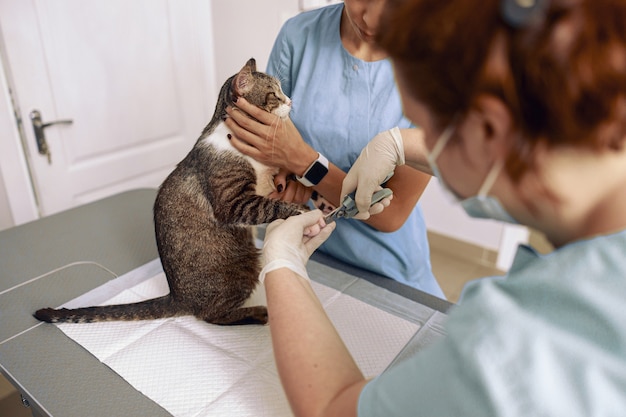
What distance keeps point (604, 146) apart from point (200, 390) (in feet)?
2.42

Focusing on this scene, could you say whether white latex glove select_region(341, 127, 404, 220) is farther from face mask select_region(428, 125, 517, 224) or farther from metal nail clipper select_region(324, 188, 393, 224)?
face mask select_region(428, 125, 517, 224)

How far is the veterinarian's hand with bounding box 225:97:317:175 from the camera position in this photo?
105 cm

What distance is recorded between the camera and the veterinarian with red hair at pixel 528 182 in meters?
0.36

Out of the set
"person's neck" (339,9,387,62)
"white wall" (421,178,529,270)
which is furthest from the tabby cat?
"white wall" (421,178,529,270)

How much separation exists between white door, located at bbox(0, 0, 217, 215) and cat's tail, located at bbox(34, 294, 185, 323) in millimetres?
1509

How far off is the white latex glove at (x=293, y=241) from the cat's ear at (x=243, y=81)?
35cm

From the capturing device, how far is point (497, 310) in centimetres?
44

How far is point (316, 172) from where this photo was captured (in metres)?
1.09

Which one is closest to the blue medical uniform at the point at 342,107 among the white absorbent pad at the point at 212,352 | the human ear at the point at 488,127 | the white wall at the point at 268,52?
the white absorbent pad at the point at 212,352

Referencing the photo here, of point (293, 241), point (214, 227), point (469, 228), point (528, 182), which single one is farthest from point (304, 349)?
point (469, 228)

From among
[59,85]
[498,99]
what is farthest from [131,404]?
[59,85]

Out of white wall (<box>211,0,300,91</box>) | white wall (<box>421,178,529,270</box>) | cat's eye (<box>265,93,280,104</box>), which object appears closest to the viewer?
cat's eye (<box>265,93,280,104</box>)

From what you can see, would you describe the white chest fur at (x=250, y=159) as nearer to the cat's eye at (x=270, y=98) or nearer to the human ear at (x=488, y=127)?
the cat's eye at (x=270, y=98)

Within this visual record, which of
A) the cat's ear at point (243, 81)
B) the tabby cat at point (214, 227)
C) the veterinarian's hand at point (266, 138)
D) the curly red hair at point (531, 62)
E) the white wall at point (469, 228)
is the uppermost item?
the curly red hair at point (531, 62)
